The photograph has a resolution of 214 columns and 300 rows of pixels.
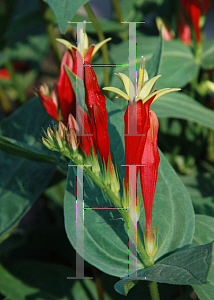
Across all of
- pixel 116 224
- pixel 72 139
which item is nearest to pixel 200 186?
pixel 116 224

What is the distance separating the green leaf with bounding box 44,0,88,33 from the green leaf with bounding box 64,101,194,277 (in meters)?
0.17

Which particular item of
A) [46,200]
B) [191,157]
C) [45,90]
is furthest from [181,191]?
[46,200]

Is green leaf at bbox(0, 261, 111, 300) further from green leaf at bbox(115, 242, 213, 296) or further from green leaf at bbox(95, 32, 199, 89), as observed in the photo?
green leaf at bbox(95, 32, 199, 89)

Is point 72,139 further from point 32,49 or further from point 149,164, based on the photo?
point 32,49

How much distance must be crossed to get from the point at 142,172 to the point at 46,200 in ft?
1.63

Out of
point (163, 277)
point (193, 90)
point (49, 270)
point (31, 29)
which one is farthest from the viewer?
point (31, 29)

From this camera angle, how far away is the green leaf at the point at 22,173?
504 mm

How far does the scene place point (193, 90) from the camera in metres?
0.69

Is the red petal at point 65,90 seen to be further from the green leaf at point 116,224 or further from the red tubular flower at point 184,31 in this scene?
the red tubular flower at point 184,31

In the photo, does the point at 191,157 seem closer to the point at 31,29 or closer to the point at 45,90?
the point at 45,90

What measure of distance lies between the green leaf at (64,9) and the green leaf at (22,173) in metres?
0.19

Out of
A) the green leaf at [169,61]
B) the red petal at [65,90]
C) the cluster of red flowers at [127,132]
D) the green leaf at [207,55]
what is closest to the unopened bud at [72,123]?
the cluster of red flowers at [127,132]

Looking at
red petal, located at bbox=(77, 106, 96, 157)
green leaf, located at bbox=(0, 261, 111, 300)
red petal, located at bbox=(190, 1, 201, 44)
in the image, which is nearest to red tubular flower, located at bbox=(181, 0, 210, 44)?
red petal, located at bbox=(190, 1, 201, 44)

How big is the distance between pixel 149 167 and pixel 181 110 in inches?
9.2
